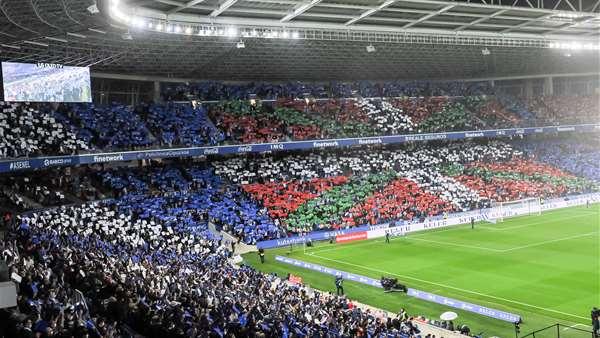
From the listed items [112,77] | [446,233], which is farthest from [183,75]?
[446,233]

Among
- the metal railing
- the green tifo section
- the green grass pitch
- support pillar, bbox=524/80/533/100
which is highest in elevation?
support pillar, bbox=524/80/533/100

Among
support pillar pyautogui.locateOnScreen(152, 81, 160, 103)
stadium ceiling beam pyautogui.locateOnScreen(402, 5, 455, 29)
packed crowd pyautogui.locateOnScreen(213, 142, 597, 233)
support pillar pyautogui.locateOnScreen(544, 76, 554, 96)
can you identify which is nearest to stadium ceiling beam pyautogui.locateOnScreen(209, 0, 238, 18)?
stadium ceiling beam pyautogui.locateOnScreen(402, 5, 455, 29)

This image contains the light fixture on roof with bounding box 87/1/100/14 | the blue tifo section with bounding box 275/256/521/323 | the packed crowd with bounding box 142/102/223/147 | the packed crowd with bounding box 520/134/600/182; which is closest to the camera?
the light fixture on roof with bounding box 87/1/100/14

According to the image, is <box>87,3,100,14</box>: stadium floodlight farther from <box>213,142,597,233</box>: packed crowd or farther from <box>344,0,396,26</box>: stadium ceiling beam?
<box>213,142,597,233</box>: packed crowd

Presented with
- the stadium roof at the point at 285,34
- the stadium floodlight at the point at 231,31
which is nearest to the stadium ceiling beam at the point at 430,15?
the stadium roof at the point at 285,34

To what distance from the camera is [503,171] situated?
185ft

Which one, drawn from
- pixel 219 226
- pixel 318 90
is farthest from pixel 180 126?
pixel 318 90

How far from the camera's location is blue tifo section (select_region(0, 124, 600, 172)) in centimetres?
3394

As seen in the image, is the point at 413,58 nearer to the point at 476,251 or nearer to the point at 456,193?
the point at 456,193

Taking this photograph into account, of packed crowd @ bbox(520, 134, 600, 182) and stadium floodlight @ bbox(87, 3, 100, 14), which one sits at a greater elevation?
stadium floodlight @ bbox(87, 3, 100, 14)

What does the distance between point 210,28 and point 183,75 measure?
1649 centimetres

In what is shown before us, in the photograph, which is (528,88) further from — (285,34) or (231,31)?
(231,31)

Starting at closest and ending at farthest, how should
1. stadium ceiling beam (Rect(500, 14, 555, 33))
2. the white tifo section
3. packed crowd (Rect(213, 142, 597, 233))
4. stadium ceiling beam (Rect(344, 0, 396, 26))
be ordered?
1. stadium ceiling beam (Rect(344, 0, 396, 26))
2. stadium ceiling beam (Rect(500, 14, 555, 33))
3. the white tifo section
4. packed crowd (Rect(213, 142, 597, 233))

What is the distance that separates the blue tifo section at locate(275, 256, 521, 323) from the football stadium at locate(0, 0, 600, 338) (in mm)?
97
